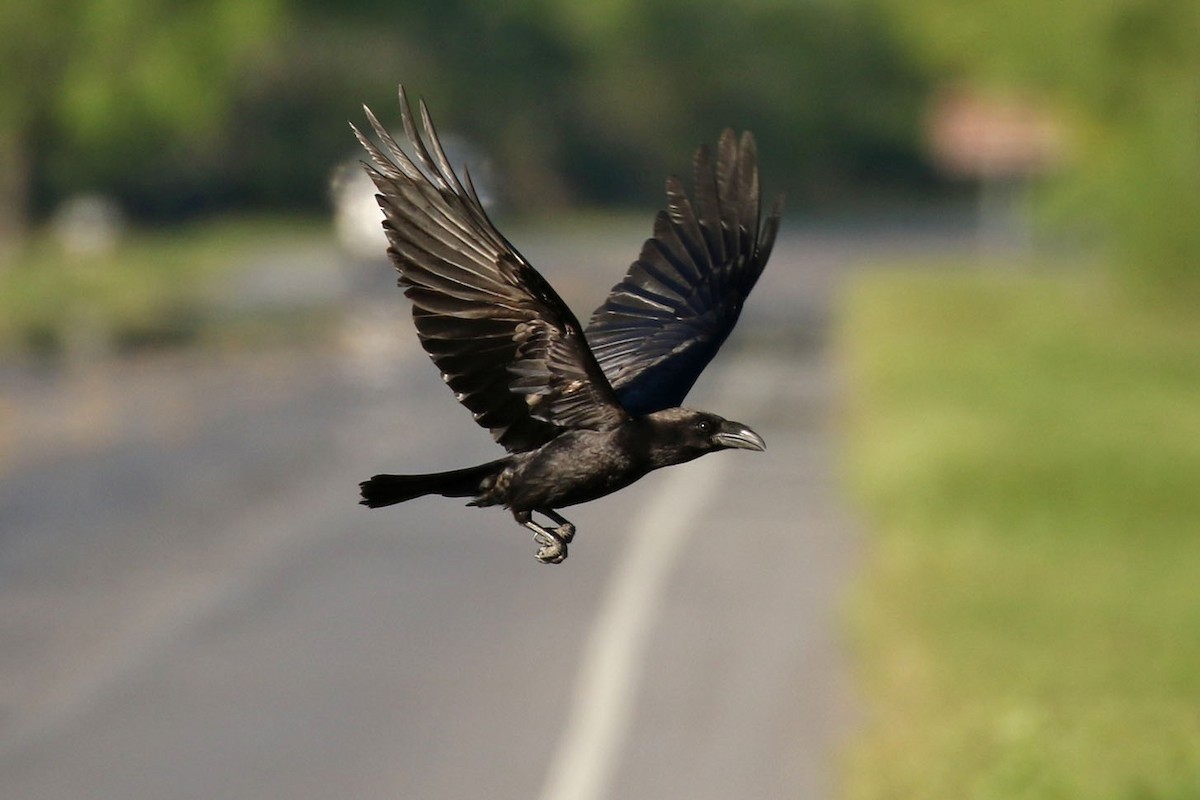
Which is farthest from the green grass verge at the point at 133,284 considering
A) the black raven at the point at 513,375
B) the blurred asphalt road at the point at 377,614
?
the black raven at the point at 513,375

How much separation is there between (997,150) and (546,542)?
217ft

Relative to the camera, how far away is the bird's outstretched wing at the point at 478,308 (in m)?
3.06

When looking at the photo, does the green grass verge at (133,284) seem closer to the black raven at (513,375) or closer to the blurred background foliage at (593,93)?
the blurred background foliage at (593,93)

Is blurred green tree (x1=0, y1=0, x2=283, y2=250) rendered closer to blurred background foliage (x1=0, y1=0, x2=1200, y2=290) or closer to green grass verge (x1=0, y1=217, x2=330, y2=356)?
blurred background foliage (x1=0, y1=0, x2=1200, y2=290)

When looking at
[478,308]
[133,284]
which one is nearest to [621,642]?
[478,308]

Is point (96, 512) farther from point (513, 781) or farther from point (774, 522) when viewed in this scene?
point (513, 781)

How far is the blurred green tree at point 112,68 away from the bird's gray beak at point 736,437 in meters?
36.6

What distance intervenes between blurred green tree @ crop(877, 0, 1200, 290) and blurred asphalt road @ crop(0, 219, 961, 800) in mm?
5319

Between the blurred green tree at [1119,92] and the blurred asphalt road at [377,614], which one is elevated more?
the blurred green tree at [1119,92]

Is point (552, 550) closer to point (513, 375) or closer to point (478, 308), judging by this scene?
point (513, 375)

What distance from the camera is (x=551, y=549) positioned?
2.90 m

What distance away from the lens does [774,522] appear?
2080cm

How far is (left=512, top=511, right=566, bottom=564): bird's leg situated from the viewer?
284 centimetres

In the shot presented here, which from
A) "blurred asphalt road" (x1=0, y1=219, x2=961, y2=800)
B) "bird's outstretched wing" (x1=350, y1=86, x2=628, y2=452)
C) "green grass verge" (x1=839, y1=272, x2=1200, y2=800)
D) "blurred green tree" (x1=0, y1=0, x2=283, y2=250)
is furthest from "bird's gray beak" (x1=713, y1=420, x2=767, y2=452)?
"blurred green tree" (x1=0, y1=0, x2=283, y2=250)
